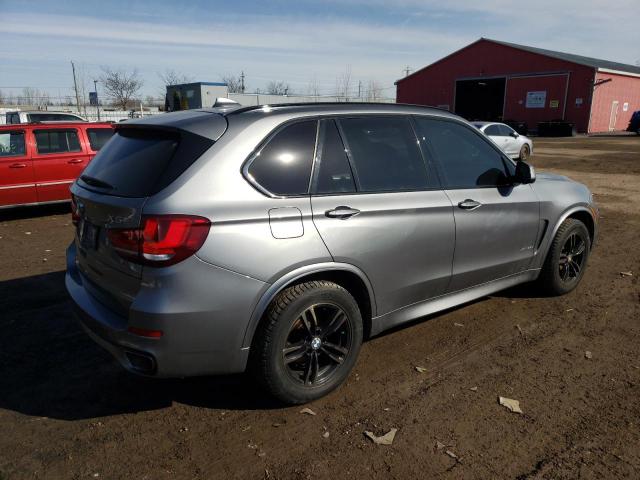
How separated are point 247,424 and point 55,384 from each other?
4.69 feet

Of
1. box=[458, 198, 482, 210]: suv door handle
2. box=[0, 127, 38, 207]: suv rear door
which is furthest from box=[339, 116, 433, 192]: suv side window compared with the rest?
box=[0, 127, 38, 207]: suv rear door

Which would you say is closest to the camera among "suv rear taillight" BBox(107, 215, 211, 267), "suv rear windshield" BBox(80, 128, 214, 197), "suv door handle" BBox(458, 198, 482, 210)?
"suv rear taillight" BBox(107, 215, 211, 267)

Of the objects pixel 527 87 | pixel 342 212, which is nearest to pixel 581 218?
pixel 342 212

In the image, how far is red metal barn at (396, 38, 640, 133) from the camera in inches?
1474

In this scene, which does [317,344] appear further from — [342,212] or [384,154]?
[384,154]

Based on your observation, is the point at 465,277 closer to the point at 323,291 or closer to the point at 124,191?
the point at 323,291

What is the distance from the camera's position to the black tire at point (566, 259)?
15.2 ft

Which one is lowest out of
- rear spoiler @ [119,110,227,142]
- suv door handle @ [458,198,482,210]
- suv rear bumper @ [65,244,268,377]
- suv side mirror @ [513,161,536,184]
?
suv rear bumper @ [65,244,268,377]

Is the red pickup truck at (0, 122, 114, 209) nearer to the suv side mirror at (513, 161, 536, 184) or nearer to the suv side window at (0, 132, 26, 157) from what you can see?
the suv side window at (0, 132, 26, 157)

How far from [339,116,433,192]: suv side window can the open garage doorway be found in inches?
1697

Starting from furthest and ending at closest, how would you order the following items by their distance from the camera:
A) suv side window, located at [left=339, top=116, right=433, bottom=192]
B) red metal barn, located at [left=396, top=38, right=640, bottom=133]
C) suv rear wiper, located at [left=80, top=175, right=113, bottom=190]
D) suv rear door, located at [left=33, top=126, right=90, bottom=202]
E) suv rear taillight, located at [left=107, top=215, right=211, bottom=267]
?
red metal barn, located at [left=396, top=38, right=640, bottom=133] < suv rear door, located at [left=33, top=126, right=90, bottom=202] < suv side window, located at [left=339, top=116, right=433, bottom=192] < suv rear wiper, located at [left=80, top=175, right=113, bottom=190] < suv rear taillight, located at [left=107, top=215, right=211, bottom=267]

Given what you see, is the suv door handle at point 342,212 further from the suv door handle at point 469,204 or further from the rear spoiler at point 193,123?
the suv door handle at point 469,204

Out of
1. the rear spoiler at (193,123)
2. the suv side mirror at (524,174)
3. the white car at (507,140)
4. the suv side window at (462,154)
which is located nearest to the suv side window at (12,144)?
the rear spoiler at (193,123)

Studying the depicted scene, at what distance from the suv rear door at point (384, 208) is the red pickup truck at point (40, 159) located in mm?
7063
